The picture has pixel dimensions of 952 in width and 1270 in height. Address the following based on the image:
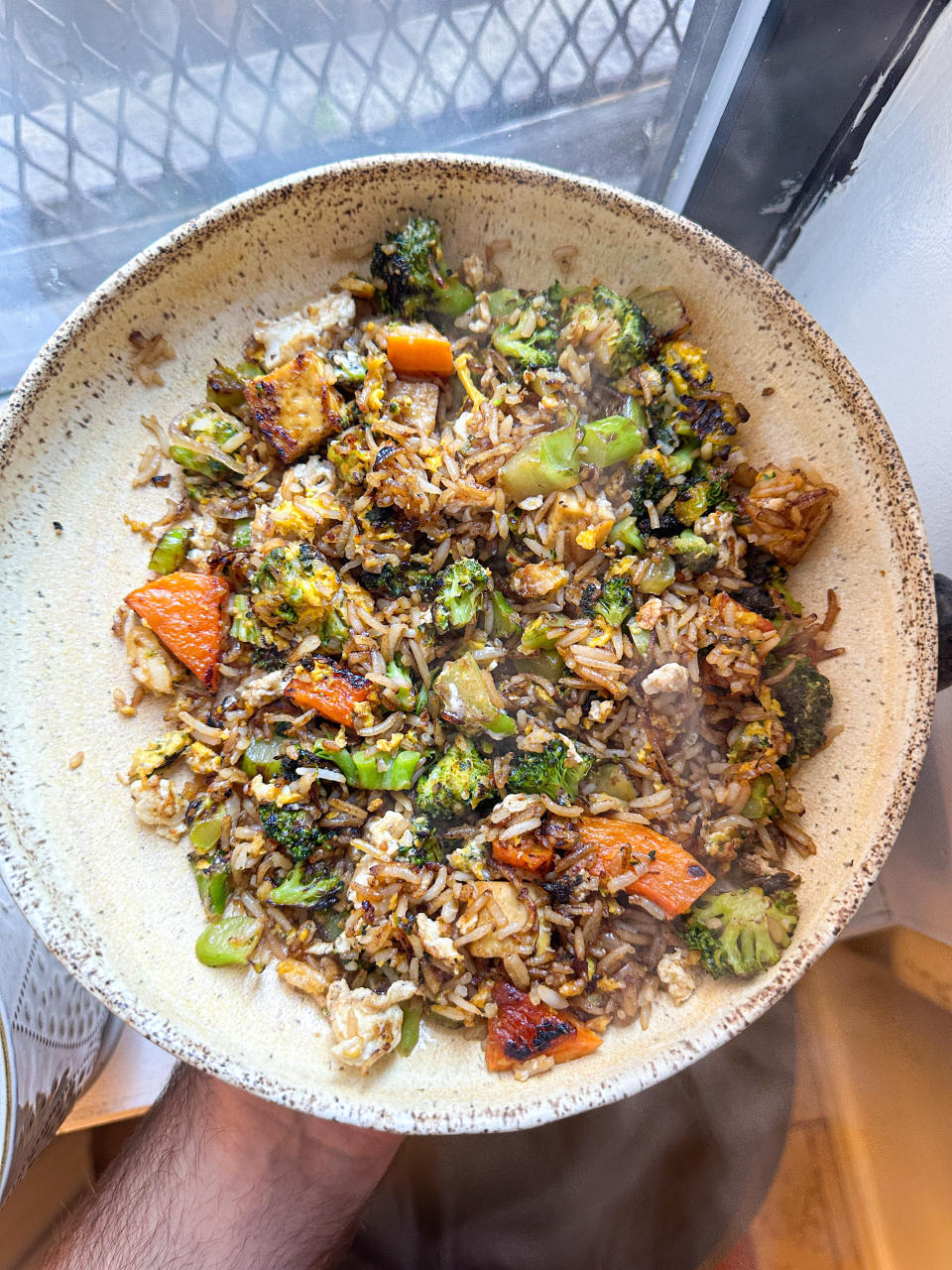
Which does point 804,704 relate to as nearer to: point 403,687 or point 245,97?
point 403,687

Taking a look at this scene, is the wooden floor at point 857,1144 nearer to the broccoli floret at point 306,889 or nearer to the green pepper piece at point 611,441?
the broccoli floret at point 306,889

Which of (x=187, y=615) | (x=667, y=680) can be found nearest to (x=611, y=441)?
(x=667, y=680)

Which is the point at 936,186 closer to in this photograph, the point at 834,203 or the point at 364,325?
the point at 834,203

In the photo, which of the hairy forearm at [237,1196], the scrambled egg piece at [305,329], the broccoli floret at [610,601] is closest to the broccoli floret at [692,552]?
the broccoli floret at [610,601]

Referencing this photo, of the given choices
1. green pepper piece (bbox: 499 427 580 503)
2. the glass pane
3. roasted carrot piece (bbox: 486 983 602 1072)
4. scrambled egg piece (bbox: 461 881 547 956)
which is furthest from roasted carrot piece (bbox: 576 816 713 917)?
the glass pane

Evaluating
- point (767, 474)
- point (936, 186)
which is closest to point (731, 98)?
point (936, 186)

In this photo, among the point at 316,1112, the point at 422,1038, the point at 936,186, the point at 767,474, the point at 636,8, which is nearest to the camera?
the point at 316,1112

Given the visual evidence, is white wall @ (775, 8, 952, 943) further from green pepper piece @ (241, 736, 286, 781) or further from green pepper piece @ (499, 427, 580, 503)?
green pepper piece @ (241, 736, 286, 781)
